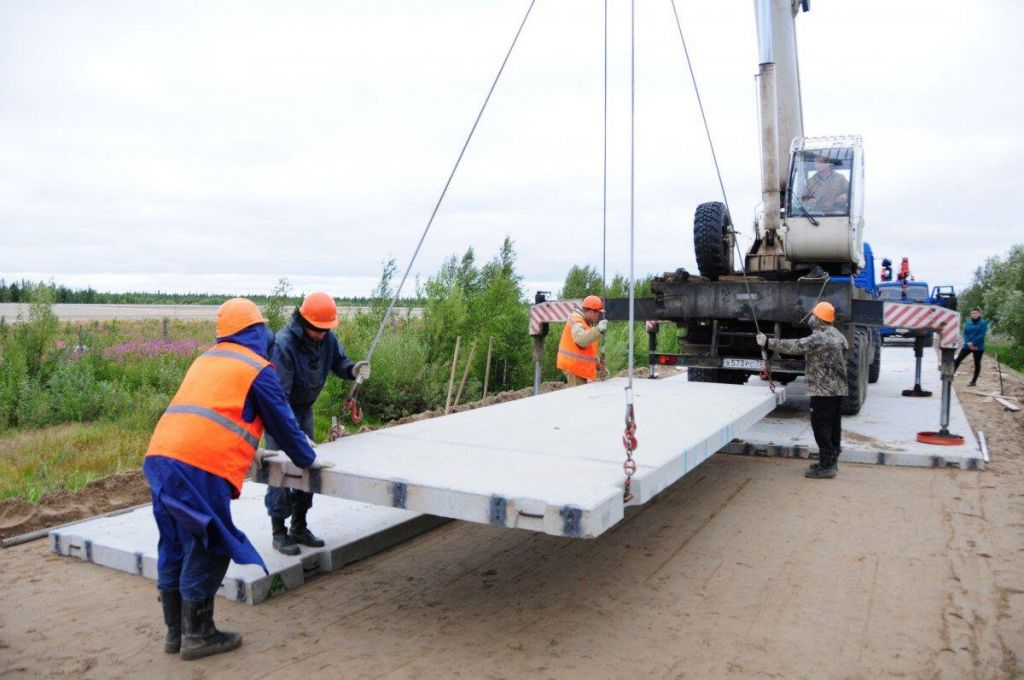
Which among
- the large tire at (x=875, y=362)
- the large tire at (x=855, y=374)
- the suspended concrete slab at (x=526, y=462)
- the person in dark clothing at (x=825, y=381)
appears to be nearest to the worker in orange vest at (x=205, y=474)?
the suspended concrete slab at (x=526, y=462)

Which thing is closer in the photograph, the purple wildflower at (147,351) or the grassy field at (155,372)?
the grassy field at (155,372)

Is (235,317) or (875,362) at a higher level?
(235,317)

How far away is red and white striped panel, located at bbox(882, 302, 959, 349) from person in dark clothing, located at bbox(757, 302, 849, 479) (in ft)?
3.70

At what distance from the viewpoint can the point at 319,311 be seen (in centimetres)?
478

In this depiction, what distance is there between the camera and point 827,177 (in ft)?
33.7

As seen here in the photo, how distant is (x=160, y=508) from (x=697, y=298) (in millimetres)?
7389

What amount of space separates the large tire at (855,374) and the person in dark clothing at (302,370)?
6.82 metres

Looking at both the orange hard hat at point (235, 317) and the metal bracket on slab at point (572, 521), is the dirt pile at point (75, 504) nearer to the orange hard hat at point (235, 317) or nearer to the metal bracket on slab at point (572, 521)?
the orange hard hat at point (235, 317)

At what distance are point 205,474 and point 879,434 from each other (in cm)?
805

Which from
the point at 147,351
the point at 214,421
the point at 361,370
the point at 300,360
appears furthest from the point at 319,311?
the point at 147,351

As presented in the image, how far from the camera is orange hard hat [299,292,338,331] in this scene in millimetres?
4766

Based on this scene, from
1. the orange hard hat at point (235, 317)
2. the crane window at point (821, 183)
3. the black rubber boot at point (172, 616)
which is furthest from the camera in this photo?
the crane window at point (821, 183)

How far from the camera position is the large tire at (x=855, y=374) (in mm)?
9781

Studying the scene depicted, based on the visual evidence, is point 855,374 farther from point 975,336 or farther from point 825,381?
point 975,336
